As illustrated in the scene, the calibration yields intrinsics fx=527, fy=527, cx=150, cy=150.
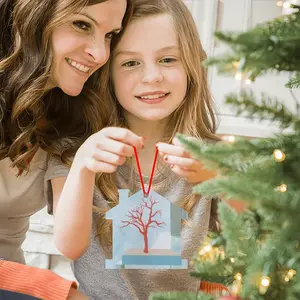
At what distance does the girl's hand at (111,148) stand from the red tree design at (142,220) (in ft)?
0.45

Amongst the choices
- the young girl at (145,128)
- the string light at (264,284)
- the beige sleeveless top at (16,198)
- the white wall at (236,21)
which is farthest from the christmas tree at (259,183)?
the white wall at (236,21)

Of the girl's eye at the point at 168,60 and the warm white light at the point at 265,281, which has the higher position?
the warm white light at the point at 265,281

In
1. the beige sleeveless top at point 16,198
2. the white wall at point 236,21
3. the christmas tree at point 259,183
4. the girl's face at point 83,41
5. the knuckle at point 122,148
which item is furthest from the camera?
the white wall at point 236,21

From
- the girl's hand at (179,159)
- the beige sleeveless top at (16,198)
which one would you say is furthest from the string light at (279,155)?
the beige sleeveless top at (16,198)

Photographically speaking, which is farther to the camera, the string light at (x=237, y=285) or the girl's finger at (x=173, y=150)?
the girl's finger at (x=173, y=150)

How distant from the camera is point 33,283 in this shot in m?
1.05

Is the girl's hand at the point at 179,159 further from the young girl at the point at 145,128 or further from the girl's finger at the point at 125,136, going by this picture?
the young girl at the point at 145,128

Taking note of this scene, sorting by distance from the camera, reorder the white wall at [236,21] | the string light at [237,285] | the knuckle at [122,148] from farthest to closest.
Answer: the white wall at [236,21] → the knuckle at [122,148] → the string light at [237,285]

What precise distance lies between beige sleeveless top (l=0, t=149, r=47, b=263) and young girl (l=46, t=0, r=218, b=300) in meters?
0.05

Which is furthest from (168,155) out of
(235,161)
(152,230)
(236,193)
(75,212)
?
(236,193)

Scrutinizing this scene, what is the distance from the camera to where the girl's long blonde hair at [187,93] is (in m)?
1.37

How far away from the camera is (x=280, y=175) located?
600 mm

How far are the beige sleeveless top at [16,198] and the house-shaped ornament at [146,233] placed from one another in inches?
14.8

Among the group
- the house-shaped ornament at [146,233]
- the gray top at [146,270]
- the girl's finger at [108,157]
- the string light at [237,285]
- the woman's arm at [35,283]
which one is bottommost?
the gray top at [146,270]
